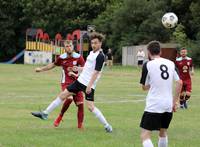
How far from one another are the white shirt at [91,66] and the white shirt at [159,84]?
3177 millimetres

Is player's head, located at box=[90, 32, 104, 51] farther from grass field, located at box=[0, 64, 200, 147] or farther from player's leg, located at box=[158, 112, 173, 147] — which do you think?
player's leg, located at box=[158, 112, 173, 147]

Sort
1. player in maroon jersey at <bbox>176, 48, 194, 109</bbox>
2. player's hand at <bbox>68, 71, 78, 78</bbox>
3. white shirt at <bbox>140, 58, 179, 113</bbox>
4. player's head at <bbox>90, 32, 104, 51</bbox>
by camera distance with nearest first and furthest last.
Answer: white shirt at <bbox>140, 58, 179, 113</bbox>, player's head at <bbox>90, 32, 104, 51</bbox>, player's hand at <bbox>68, 71, 78, 78</bbox>, player in maroon jersey at <bbox>176, 48, 194, 109</bbox>

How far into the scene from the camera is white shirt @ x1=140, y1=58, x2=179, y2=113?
8.68 m

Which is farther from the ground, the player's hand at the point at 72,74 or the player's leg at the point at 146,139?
the player's hand at the point at 72,74

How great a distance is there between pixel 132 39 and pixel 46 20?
16023 mm

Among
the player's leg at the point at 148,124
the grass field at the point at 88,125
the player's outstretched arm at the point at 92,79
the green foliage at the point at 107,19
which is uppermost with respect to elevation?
the green foliage at the point at 107,19

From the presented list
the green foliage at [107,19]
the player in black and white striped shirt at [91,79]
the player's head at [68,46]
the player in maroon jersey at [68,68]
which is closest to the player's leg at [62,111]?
the player in maroon jersey at [68,68]

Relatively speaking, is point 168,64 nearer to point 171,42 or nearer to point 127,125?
point 127,125

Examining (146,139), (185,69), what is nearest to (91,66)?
(146,139)

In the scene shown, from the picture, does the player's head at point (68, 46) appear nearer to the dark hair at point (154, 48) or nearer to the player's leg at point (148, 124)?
the dark hair at point (154, 48)

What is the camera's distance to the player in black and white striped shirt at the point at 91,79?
39.0 feet

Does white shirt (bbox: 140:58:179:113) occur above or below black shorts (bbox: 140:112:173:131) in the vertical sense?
above

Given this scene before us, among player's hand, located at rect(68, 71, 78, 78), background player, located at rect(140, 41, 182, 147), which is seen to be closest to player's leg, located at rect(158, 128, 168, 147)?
background player, located at rect(140, 41, 182, 147)

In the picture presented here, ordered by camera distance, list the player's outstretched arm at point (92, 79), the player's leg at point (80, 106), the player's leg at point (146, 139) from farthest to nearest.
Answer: the player's leg at point (80, 106) < the player's outstretched arm at point (92, 79) < the player's leg at point (146, 139)
